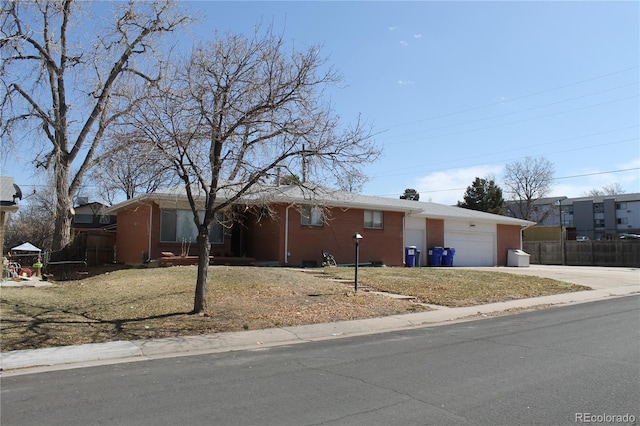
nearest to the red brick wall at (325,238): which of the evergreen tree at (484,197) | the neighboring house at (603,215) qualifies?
the evergreen tree at (484,197)

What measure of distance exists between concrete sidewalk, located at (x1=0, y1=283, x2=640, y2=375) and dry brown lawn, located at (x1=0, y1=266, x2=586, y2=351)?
1.47 feet

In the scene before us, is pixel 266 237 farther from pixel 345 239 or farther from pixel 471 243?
pixel 471 243

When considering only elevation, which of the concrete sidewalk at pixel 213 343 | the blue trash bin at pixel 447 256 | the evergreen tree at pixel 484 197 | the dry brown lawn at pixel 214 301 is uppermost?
the evergreen tree at pixel 484 197

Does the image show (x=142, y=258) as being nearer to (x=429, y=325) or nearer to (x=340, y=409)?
(x=429, y=325)

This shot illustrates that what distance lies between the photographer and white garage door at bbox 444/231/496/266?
99.5 feet

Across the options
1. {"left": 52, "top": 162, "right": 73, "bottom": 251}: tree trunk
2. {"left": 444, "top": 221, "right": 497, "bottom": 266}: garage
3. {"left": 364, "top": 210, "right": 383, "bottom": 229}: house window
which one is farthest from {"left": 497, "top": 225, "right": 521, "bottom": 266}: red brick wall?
{"left": 52, "top": 162, "right": 73, "bottom": 251}: tree trunk

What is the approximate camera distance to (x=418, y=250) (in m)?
28.2

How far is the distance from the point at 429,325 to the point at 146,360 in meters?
6.75

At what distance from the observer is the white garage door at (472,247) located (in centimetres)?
3032

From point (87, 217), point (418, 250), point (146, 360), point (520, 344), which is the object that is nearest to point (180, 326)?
point (146, 360)

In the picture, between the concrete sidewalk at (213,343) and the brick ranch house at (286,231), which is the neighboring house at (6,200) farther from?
the concrete sidewalk at (213,343)

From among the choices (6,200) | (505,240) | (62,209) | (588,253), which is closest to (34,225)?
→ (62,209)

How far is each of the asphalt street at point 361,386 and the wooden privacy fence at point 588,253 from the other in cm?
3304

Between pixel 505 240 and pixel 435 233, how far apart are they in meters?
6.52
